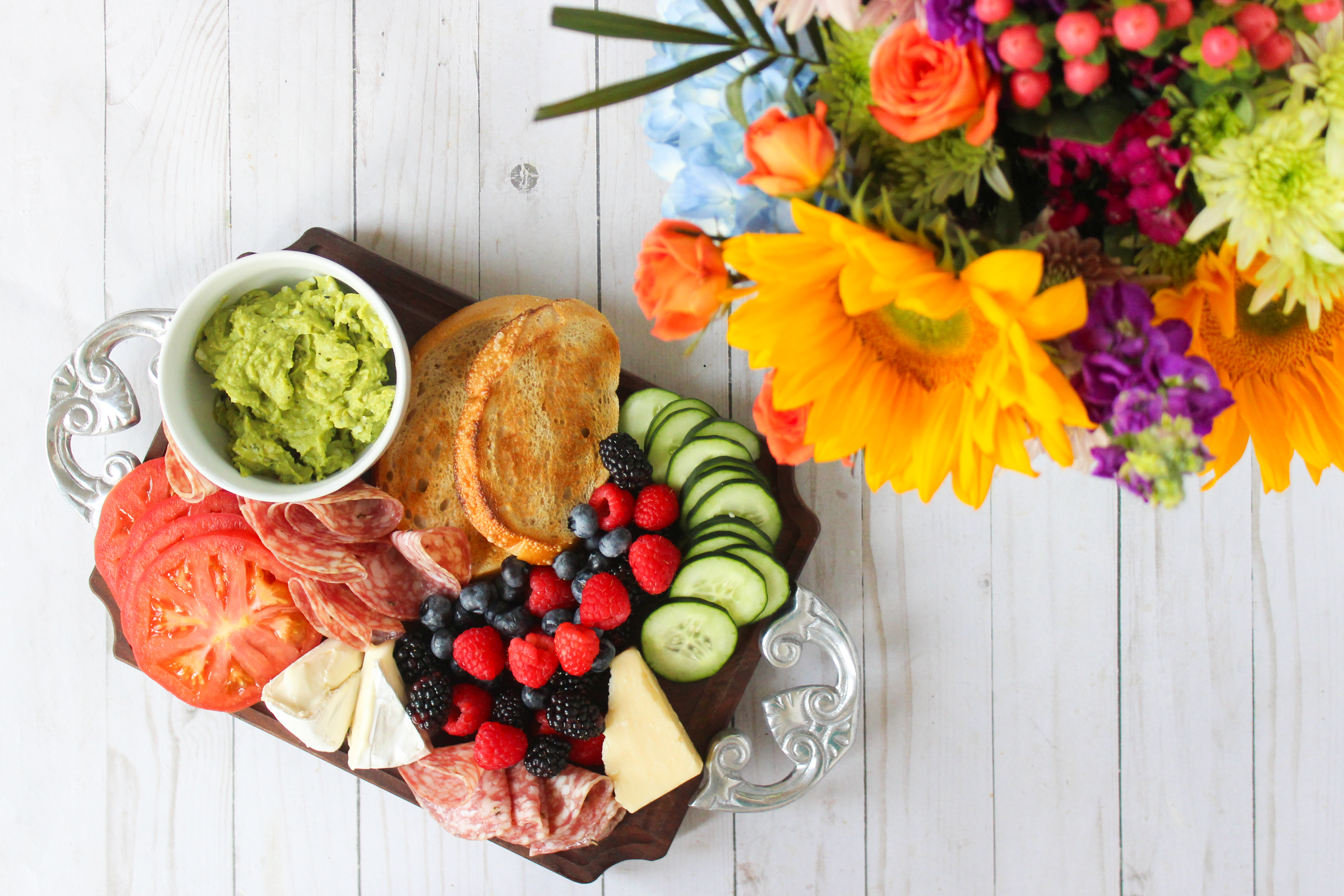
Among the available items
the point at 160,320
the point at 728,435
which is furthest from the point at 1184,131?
the point at 160,320

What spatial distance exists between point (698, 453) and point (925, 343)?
0.63m

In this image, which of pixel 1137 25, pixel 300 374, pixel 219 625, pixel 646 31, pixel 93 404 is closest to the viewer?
pixel 1137 25

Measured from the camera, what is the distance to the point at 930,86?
0.48 metres

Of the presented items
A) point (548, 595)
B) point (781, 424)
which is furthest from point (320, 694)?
point (781, 424)

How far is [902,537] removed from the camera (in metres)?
1.40

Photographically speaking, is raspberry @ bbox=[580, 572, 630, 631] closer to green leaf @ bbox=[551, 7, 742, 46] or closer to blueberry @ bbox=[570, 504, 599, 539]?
blueberry @ bbox=[570, 504, 599, 539]

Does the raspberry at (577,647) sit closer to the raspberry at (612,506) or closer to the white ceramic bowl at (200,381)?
the raspberry at (612,506)

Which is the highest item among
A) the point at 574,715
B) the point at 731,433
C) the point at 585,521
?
the point at 731,433

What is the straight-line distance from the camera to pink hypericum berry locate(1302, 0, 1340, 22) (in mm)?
470

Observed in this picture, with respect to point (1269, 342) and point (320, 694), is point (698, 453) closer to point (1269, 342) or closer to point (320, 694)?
point (320, 694)

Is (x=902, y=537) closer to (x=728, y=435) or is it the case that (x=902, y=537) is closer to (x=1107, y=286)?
(x=728, y=435)

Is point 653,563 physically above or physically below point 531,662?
above

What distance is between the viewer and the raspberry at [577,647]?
115cm

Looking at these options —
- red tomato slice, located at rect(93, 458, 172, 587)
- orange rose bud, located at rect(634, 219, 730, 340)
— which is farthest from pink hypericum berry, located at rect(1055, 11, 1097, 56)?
red tomato slice, located at rect(93, 458, 172, 587)
